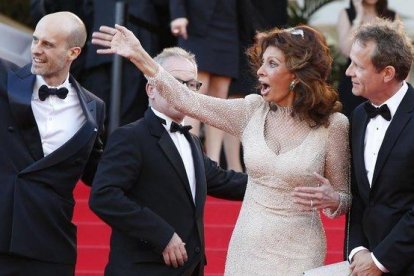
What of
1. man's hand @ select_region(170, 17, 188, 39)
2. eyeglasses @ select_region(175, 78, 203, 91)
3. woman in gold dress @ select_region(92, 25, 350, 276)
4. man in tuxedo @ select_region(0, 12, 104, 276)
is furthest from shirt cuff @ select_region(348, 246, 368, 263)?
man's hand @ select_region(170, 17, 188, 39)

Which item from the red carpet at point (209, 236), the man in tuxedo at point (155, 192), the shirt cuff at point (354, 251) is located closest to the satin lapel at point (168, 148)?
the man in tuxedo at point (155, 192)

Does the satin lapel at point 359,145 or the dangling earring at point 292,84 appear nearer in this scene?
the satin lapel at point 359,145

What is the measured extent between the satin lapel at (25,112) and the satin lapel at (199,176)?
71 centimetres

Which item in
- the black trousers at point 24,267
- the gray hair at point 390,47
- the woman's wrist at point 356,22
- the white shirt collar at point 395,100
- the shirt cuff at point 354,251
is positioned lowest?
the black trousers at point 24,267

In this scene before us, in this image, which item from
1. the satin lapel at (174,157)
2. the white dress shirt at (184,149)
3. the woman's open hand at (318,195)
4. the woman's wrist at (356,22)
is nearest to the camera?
the woman's open hand at (318,195)

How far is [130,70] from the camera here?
9430 millimetres

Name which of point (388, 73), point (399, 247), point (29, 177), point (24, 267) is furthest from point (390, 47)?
point (24, 267)

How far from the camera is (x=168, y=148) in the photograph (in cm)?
592

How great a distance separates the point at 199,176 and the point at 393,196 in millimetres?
1093

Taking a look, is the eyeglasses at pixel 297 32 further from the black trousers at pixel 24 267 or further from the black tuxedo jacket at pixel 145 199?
the black trousers at pixel 24 267

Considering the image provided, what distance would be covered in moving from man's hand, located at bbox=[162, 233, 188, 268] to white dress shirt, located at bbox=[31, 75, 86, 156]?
2.49 ft

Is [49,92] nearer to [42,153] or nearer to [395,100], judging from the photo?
[42,153]

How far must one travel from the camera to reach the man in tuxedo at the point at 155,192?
18.9 feet

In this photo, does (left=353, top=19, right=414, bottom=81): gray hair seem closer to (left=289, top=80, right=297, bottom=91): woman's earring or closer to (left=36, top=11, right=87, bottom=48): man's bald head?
(left=289, top=80, right=297, bottom=91): woman's earring
